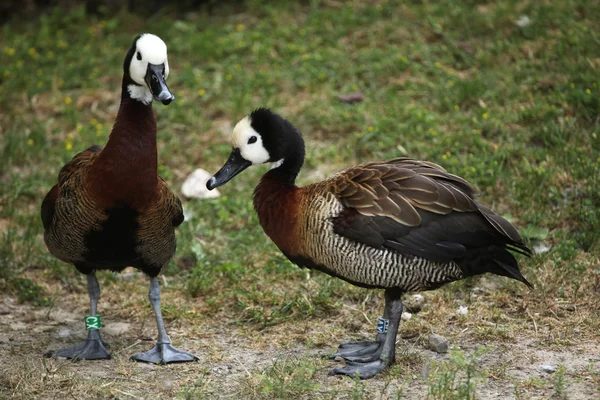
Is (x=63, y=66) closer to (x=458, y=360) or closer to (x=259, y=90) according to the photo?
(x=259, y=90)

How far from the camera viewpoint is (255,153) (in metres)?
4.84

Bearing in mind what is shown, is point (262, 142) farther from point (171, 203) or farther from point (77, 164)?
point (77, 164)

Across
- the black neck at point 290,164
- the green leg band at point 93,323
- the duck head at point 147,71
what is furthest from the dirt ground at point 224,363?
the duck head at point 147,71

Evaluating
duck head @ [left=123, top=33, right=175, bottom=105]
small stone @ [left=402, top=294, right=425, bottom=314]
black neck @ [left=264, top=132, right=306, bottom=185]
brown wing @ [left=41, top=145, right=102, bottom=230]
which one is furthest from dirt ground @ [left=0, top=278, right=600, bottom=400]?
duck head @ [left=123, top=33, right=175, bottom=105]

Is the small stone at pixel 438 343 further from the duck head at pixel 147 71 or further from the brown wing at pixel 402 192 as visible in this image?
the duck head at pixel 147 71

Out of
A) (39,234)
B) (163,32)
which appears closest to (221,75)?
(163,32)

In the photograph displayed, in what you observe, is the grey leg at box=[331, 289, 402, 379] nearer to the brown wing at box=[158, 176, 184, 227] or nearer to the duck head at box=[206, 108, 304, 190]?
the duck head at box=[206, 108, 304, 190]

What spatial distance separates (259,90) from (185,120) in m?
0.76

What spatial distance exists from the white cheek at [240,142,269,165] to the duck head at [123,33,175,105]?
0.60 m

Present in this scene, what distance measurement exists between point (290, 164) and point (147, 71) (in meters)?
0.96

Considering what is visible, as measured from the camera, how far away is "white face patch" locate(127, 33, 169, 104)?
4504mm

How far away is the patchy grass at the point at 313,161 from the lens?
4535 millimetres

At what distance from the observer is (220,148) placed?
7188 millimetres

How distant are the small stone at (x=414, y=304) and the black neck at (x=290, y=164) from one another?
1147mm
